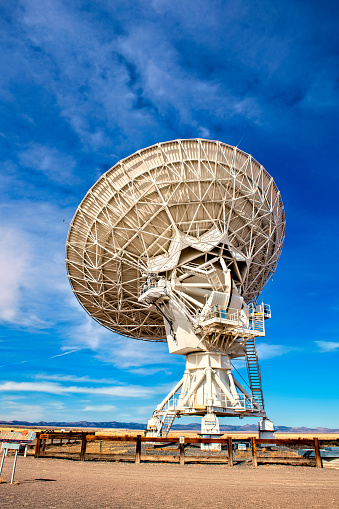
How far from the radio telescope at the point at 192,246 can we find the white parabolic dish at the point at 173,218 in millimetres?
57

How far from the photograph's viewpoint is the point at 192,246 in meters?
21.4

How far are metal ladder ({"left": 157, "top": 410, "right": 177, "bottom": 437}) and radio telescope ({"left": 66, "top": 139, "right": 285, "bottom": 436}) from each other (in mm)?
56

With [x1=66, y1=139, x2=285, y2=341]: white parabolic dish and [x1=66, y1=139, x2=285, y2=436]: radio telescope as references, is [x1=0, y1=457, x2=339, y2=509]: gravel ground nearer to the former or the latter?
[x1=66, y1=139, x2=285, y2=436]: radio telescope

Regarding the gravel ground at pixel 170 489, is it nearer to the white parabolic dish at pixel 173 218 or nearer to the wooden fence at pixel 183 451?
the wooden fence at pixel 183 451

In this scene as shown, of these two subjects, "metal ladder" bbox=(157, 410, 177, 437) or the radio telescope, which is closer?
the radio telescope

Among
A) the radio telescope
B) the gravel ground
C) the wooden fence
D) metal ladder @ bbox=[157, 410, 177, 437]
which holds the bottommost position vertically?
the gravel ground

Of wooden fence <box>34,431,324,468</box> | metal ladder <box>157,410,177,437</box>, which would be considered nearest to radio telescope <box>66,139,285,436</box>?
metal ladder <box>157,410,177,437</box>

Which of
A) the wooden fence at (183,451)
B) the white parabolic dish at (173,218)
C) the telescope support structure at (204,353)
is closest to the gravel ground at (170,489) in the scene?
the wooden fence at (183,451)

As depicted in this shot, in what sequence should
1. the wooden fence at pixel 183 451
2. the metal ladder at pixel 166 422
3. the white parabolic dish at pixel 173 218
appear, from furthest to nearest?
the metal ladder at pixel 166 422 → the white parabolic dish at pixel 173 218 → the wooden fence at pixel 183 451

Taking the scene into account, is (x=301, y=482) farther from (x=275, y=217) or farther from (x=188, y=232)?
(x=275, y=217)

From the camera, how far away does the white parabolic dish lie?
67.2ft

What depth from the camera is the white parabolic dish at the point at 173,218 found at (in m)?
20.5

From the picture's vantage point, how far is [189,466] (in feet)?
42.7

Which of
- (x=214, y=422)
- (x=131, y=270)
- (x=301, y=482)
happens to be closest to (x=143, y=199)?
(x=131, y=270)
